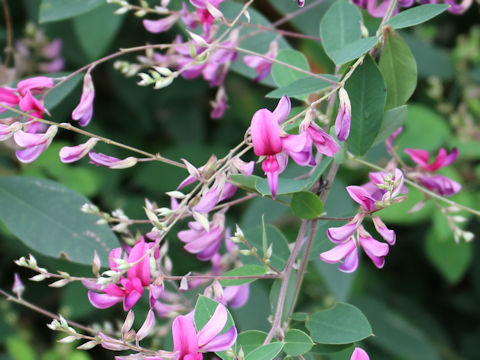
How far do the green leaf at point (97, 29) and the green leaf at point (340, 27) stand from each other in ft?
1.89

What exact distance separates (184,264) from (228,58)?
3.06 ft

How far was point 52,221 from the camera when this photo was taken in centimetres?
97

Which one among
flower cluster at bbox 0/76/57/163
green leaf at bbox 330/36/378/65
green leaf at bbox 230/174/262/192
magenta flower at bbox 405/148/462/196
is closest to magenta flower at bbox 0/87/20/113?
flower cluster at bbox 0/76/57/163

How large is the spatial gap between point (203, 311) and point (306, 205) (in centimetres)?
18

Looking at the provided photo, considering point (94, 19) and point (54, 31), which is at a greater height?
point (94, 19)

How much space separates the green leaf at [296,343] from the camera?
0.71 m

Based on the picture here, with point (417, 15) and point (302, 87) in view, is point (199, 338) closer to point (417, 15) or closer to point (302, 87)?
point (302, 87)

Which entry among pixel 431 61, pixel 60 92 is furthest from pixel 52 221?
pixel 431 61

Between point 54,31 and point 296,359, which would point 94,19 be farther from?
point 296,359

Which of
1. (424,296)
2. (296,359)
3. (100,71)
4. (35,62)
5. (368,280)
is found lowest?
(424,296)

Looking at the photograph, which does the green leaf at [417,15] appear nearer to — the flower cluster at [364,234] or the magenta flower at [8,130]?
the flower cluster at [364,234]

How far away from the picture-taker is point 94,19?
1348 mm

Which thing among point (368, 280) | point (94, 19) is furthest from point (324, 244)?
point (368, 280)

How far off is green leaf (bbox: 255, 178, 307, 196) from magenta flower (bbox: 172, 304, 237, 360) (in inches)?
5.9
